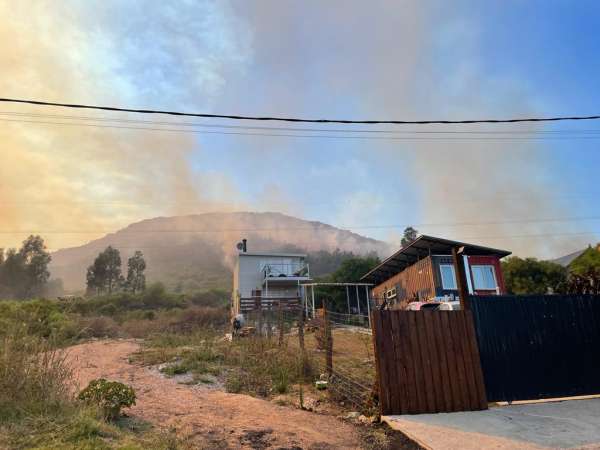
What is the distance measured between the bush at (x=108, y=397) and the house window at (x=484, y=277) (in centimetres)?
2285

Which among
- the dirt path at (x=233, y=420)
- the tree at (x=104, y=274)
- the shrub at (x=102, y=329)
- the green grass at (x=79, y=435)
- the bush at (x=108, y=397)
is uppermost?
the tree at (x=104, y=274)

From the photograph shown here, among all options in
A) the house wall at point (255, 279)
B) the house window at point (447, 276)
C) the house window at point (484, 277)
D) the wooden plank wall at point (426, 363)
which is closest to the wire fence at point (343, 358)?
the wooden plank wall at point (426, 363)

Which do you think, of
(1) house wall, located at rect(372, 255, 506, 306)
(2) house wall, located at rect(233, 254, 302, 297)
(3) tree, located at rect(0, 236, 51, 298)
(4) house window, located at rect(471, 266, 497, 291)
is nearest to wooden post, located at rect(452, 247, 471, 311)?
(1) house wall, located at rect(372, 255, 506, 306)

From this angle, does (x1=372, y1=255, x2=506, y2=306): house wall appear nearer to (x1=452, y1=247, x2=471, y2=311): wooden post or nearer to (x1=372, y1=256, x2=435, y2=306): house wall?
(x1=372, y1=256, x2=435, y2=306): house wall

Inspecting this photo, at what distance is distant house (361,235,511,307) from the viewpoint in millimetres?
22453

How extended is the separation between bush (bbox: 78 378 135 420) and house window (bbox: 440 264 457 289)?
20253 millimetres

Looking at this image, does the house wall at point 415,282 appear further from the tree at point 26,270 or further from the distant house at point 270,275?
the tree at point 26,270

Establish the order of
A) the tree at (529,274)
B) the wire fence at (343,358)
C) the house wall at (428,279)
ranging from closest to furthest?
the wire fence at (343,358)
the house wall at (428,279)
the tree at (529,274)

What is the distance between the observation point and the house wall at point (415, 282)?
22.8m

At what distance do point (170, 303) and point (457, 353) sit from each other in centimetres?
3978

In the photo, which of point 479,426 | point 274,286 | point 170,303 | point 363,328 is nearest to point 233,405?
point 479,426

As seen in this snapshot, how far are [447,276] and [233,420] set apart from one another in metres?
20.0

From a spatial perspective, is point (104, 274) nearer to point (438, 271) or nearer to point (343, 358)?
point (438, 271)

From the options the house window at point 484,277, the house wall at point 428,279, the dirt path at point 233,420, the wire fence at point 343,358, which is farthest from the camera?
the house window at point 484,277
